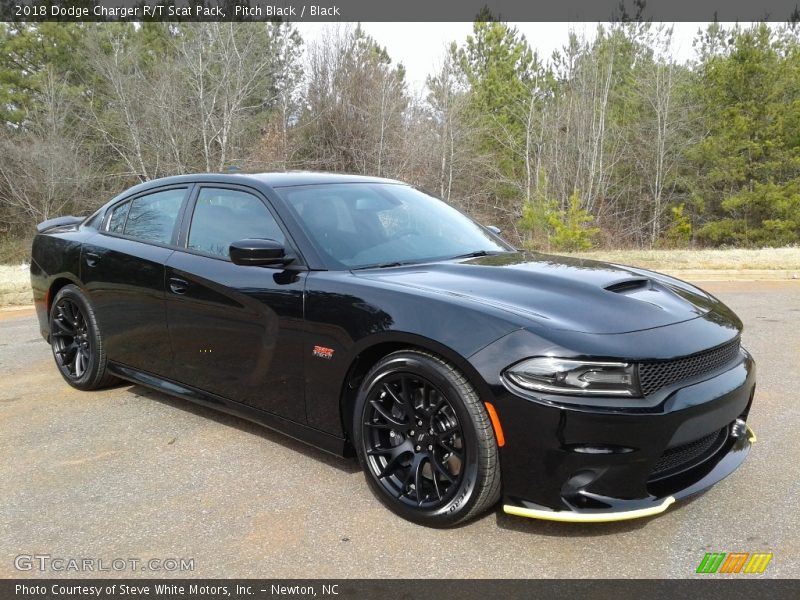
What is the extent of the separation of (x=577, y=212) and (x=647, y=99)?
2003 cm

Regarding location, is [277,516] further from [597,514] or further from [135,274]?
[135,274]

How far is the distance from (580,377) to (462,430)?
0.52 metres

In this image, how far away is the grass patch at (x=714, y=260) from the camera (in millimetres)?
12305

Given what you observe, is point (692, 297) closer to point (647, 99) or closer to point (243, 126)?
point (243, 126)

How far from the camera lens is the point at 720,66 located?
109 feet

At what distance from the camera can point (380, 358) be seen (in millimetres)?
3129

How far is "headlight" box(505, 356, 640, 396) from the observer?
2.57 meters

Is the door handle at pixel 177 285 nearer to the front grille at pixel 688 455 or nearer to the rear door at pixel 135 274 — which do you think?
the rear door at pixel 135 274

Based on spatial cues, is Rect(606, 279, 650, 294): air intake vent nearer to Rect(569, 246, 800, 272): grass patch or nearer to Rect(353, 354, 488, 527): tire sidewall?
Rect(353, 354, 488, 527): tire sidewall

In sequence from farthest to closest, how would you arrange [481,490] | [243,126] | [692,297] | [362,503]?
[243,126] < [692,297] < [362,503] < [481,490]

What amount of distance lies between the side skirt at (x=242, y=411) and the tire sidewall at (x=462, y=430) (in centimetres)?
23

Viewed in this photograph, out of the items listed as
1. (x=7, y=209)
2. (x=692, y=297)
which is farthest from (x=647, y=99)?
(x=692, y=297)

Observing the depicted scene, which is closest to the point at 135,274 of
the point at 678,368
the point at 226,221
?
the point at 226,221

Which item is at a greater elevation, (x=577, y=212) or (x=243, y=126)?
(x=243, y=126)
